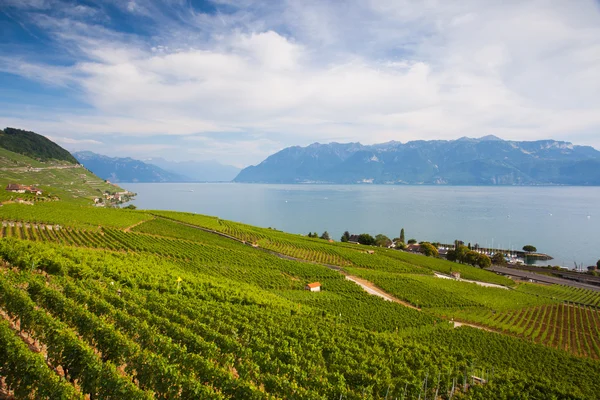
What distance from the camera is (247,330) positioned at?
18781 millimetres

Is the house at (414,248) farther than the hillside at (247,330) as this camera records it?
Yes

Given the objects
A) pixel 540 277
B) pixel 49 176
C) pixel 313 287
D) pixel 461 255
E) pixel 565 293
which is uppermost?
pixel 49 176

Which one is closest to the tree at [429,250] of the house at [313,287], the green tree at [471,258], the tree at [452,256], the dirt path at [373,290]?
the tree at [452,256]

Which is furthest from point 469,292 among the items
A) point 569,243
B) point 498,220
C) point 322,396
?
point 498,220

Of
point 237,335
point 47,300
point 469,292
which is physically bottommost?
point 469,292

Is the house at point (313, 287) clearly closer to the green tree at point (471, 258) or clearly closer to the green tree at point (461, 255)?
the green tree at point (461, 255)

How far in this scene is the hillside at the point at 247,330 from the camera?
40.5 ft

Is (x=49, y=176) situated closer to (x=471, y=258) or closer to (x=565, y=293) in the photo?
(x=471, y=258)

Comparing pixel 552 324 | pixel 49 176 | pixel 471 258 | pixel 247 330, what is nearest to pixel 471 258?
pixel 471 258

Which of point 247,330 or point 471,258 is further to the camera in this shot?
point 471,258

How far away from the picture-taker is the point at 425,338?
26047mm

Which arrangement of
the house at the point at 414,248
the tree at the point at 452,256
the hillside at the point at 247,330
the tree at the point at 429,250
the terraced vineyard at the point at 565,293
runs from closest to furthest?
the hillside at the point at 247,330 < the terraced vineyard at the point at 565,293 < the tree at the point at 452,256 < the tree at the point at 429,250 < the house at the point at 414,248

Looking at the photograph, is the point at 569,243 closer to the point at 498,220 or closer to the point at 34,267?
the point at 498,220

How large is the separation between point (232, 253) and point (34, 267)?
87.7ft
